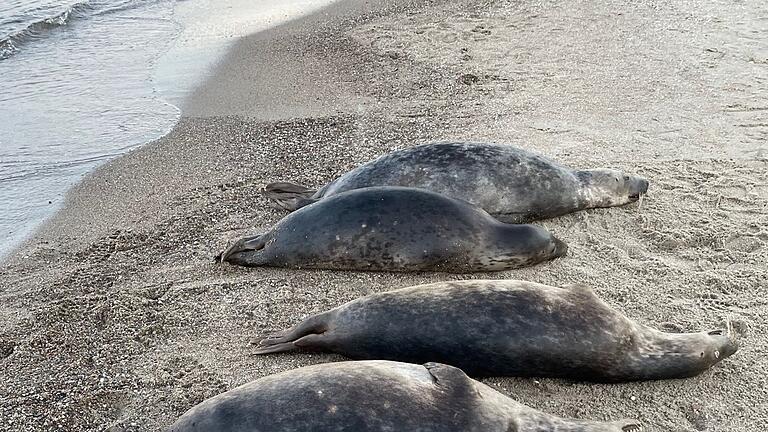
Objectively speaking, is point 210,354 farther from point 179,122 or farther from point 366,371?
point 179,122

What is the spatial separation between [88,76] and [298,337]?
250 inches

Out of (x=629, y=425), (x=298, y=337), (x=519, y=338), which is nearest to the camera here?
(x=629, y=425)

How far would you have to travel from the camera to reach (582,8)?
10.4m

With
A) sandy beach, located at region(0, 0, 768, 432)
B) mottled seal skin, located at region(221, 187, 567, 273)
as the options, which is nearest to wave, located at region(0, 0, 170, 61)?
sandy beach, located at region(0, 0, 768, 432)

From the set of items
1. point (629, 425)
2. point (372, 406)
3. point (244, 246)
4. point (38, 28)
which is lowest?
point (629, 425)

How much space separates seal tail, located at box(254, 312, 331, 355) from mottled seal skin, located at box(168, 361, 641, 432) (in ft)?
1.88

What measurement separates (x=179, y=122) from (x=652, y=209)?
458 cm

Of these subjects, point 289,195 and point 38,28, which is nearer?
point 289,195

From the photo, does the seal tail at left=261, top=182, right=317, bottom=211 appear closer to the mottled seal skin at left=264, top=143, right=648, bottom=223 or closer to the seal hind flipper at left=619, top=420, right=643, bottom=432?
the mottled seal skin at left=264, top=143, right=648, bottom=223

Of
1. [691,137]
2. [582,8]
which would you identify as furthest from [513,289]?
[582,8]

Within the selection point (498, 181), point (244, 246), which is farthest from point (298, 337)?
point (498, 181)

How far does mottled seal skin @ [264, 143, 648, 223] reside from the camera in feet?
16.8

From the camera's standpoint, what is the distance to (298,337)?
390 cm

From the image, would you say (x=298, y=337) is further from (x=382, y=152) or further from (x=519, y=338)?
(x=382, y=152)
